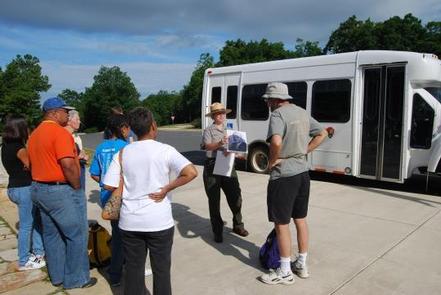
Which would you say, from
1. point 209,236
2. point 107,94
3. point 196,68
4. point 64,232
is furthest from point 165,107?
point 64,232

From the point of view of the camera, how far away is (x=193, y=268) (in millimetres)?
4613

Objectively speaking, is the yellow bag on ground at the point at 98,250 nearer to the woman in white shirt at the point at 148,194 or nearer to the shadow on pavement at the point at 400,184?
the woman in white shirt at the point at 148,194

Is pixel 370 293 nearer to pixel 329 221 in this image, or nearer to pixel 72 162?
pixel 329 221

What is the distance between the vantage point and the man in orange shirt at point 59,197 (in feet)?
12.1

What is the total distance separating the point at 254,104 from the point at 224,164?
598 centimetres

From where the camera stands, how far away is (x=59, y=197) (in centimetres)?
378

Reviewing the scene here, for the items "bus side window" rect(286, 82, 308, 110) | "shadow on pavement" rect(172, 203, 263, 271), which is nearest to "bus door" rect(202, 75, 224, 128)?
"bus side window" rect(286, 82, 308, 110)

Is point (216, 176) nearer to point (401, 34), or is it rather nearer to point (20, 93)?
point (401, 34)

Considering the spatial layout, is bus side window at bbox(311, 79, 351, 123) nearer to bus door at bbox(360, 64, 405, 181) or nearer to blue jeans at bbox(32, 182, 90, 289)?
bus door at bbox(360, 64, 405, 181)

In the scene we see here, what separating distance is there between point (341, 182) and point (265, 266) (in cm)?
566

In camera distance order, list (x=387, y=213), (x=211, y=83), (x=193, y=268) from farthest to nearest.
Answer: (x=211, y=83)
(x=387, y=213)
(x=193, y=268)

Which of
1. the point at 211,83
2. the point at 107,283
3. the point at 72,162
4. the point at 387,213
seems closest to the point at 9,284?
the point at 107,283

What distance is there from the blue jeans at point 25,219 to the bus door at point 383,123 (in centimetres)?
645

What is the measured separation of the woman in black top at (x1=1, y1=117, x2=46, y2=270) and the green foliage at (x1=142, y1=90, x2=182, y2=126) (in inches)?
2646
